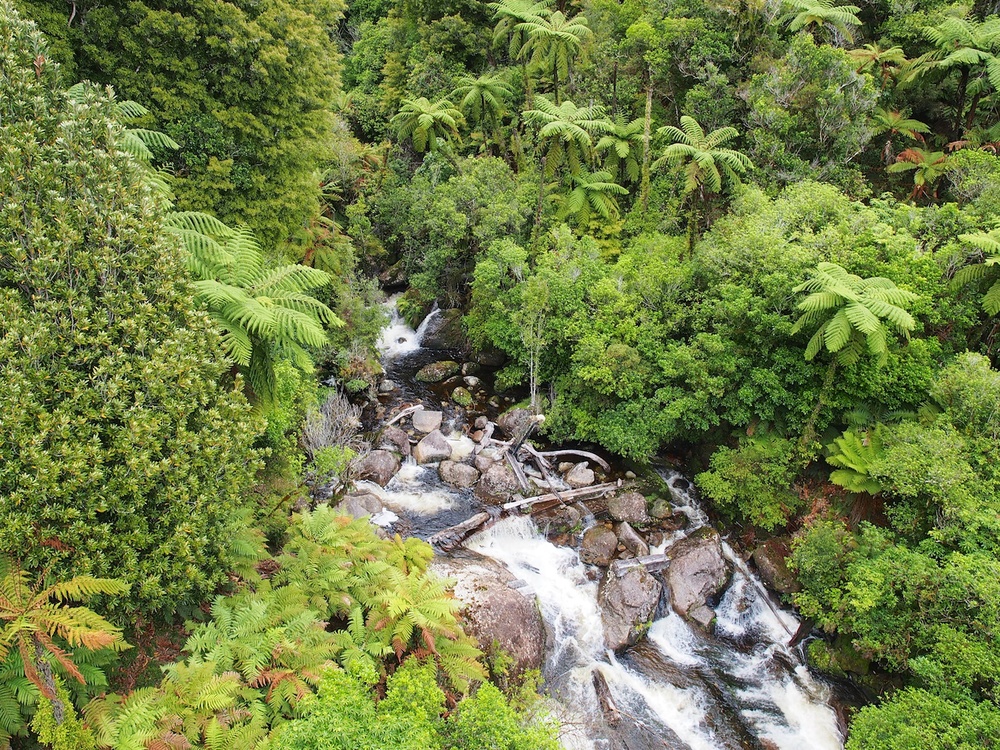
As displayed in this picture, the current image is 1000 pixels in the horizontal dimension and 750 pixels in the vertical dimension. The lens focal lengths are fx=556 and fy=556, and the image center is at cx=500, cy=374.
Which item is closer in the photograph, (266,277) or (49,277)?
(49,277)

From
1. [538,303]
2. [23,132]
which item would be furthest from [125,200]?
[538,303]

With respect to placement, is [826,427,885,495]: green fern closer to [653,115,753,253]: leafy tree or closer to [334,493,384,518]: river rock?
[653,115,753,253]: leafy tree

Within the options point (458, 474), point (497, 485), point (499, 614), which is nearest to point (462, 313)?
point (458, 474)

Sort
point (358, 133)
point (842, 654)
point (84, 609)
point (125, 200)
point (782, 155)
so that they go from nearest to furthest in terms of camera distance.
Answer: point (84, 609) → point (125, 200) → point (842, 654) → point (782, 155) → point (358, 133)

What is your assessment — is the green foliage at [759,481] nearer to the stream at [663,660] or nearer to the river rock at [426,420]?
the stream at [663,660]

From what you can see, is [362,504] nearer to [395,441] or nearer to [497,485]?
[395,441]

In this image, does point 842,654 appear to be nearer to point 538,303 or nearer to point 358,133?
point 538,303
